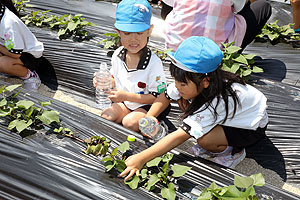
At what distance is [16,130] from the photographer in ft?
6.73

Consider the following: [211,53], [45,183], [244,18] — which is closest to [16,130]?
[45,183]

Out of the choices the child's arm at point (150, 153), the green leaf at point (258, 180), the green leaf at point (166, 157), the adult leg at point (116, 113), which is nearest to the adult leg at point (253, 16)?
the adult leg at point (116, 113)

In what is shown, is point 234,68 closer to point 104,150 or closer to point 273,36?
point 273,36

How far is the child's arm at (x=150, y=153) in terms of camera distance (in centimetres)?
179

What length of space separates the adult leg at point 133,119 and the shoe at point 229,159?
0.64 meters

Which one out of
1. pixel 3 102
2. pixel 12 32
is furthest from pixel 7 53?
pixel 3 102

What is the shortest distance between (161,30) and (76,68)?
124 centimetres

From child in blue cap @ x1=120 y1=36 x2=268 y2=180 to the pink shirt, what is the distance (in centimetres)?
79

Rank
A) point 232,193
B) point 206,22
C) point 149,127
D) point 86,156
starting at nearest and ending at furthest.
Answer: point 232,193
point 86,156
point 149,127
point 206,22

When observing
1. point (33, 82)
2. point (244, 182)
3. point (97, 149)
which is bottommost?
point (33, 82)

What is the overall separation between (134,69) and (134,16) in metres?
0.41

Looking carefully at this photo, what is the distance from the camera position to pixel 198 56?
187 centimetres

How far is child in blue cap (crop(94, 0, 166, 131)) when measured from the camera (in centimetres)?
237

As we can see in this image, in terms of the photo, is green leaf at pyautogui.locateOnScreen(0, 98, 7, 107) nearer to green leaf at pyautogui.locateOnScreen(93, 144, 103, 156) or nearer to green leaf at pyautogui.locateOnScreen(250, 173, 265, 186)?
green leaf at pyautogui.locateOnScreen(93, 144, 103, 156)
